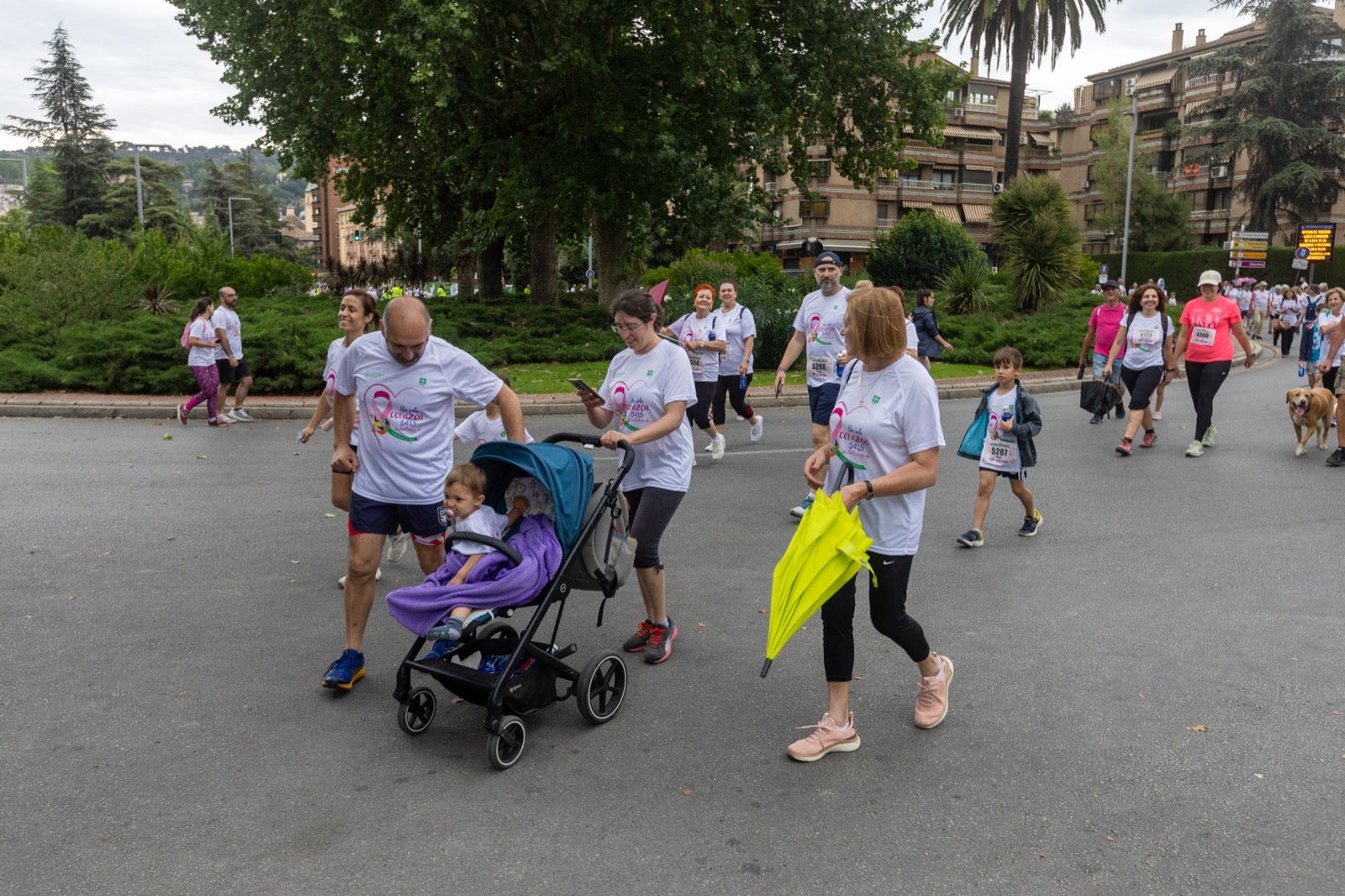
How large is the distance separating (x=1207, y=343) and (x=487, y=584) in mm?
9974

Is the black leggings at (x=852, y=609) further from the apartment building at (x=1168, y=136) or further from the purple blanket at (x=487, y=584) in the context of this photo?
the apartment building at (x=1168, y=136)

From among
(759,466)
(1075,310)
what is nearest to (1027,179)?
(1075,310)

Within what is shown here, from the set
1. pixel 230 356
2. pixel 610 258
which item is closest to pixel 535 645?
pixel 230 356

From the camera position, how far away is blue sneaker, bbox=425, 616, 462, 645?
4.09 m

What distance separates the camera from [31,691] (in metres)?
4.96

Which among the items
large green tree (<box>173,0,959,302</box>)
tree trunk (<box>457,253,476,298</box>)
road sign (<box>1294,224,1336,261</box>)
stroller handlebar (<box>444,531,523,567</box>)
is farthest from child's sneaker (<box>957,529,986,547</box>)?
road sign (<box>1294,224,1336,261</box>)

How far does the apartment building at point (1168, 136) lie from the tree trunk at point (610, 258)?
53.7m

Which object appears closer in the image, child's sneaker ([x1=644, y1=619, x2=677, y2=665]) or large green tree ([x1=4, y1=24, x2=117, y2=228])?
child's sneaker ([x1=644, y1=619, x2=677, y2=665])

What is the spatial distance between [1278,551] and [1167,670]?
3.04m

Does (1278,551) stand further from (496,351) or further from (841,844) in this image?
(496,351)

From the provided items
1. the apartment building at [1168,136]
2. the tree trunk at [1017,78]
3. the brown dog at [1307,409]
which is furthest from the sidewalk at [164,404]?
→ the apartment building at [1168,136]

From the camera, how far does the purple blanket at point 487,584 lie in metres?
4.22

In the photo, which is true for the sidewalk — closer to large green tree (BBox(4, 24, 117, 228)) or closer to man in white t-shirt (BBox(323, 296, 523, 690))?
man in white t-shirt (BBox(323, 296, 523, 690))

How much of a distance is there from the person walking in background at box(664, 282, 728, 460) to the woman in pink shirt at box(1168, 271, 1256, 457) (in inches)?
196
